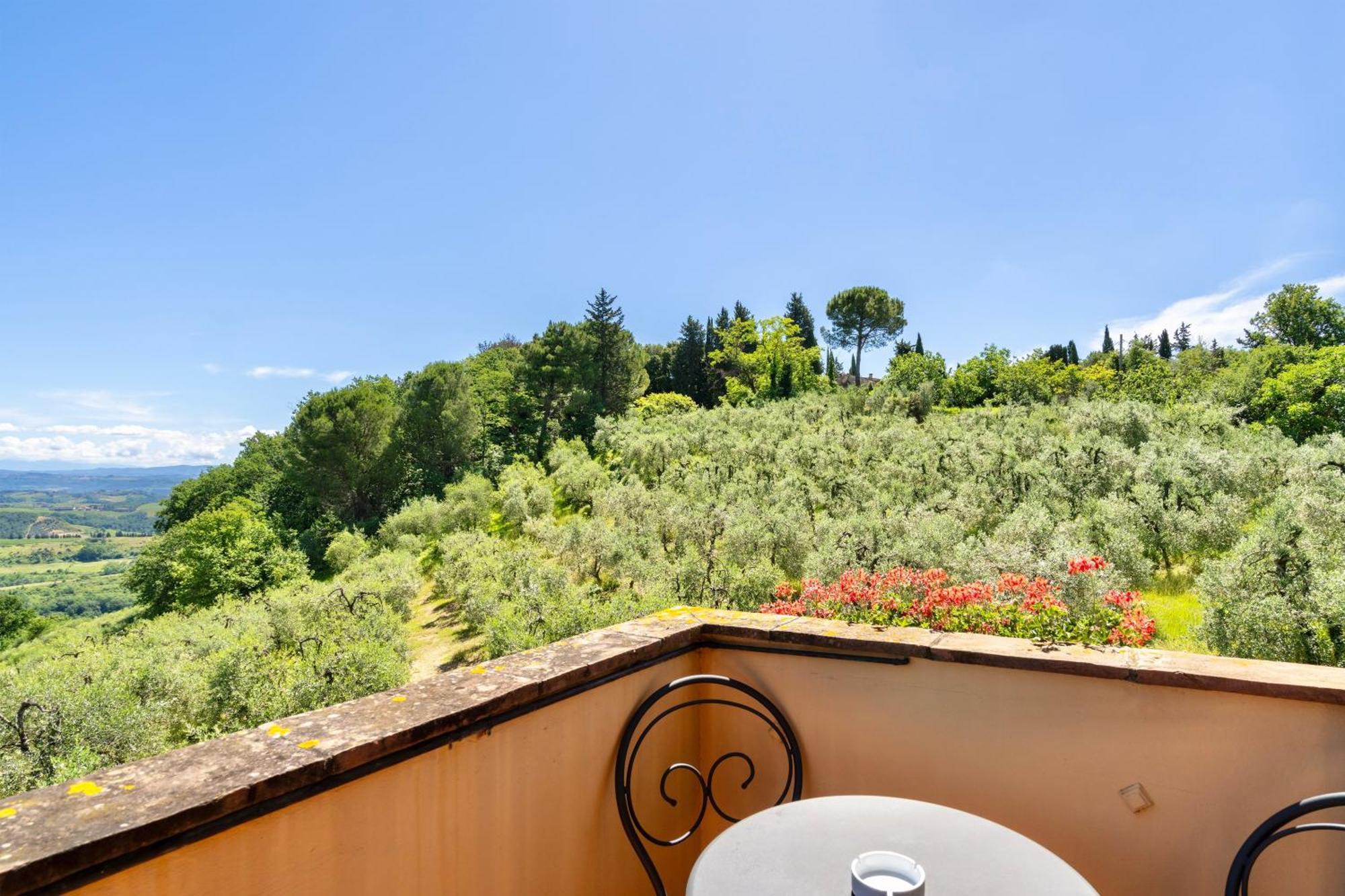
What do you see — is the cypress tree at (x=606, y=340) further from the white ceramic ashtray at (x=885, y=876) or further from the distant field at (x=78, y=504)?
the white ceramic ashtray at (x=885, y=876)

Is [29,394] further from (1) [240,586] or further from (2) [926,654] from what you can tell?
(2) [926,654]

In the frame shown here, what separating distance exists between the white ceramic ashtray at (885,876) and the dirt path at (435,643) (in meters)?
10.0

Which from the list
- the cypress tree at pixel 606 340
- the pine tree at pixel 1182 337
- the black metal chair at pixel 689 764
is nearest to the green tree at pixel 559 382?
the cypress tree at pixel 606 340

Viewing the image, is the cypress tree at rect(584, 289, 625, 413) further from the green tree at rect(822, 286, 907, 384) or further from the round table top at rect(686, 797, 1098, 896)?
the round table top at rect(686, 797, 1098, 896)

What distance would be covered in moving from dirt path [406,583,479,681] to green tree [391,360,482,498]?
1674cm

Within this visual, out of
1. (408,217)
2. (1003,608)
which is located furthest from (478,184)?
(1003,608)

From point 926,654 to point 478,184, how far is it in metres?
18.1

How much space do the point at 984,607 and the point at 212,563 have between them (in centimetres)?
3202

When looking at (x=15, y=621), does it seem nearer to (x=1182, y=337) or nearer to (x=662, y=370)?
(x=662, y=370)

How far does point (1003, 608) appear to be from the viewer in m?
5.00

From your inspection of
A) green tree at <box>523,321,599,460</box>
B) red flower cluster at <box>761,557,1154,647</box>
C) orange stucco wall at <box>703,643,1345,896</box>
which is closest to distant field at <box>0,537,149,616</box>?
green tree at <box>523,321,599,460</box>

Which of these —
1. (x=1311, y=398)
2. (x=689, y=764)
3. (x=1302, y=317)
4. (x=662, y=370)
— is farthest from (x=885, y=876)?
(x=662, y=370)

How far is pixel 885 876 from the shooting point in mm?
1130

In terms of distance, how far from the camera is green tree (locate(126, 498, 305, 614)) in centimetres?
2623
